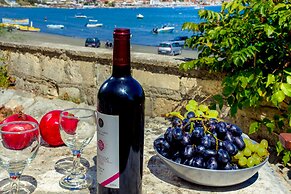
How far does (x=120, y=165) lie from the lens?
111cm

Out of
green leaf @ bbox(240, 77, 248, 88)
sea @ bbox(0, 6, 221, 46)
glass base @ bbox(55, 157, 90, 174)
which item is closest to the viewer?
glass base @ bbox(55, 157, 90, 174)

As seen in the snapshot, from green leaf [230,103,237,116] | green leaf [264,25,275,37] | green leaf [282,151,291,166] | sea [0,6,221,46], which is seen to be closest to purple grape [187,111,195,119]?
green leaf [264,25,275,37]

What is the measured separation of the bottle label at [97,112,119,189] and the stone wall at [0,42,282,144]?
192 cm

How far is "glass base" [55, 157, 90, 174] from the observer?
1.46m

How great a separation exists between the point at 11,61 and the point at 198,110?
3.03 meters

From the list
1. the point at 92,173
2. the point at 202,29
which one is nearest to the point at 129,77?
the point at 92,173

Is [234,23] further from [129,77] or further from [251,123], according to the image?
[129,77]

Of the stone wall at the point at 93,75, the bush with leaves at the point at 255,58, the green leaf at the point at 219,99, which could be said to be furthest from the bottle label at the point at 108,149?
the stone wall at the point at 93,75

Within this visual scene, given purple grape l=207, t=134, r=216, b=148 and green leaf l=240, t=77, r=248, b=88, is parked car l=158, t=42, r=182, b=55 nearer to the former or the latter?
green leaf l=240, t=77, r=248, b=88

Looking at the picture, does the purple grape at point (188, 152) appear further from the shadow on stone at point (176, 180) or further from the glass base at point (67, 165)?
the glass base at point (67, 165)

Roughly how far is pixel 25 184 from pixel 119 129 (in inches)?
17.9

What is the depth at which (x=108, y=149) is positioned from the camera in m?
1.11

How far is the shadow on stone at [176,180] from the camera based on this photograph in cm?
132

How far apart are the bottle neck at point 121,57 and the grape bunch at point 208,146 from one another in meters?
0.30
